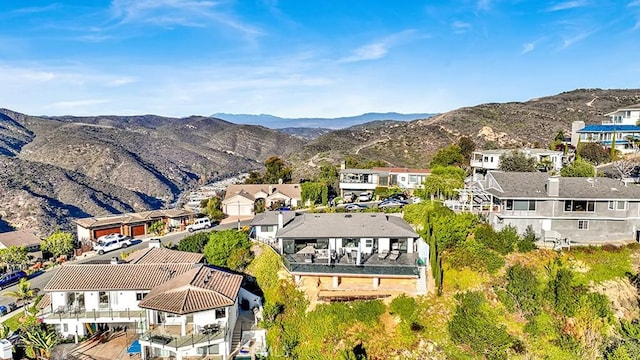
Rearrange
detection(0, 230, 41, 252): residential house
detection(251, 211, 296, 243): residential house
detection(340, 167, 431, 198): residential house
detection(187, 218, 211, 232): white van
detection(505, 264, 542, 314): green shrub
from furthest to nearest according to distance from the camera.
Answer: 1. detection(340, 167, 431, 198): residential house
2. detection(187, 218, 211, 232): white van
3. detection(0, 230, 41, 252): residential house
4. detection(251, 211, 296, 243): residential house
5. detection(505, 264, 542, 314): green shrub

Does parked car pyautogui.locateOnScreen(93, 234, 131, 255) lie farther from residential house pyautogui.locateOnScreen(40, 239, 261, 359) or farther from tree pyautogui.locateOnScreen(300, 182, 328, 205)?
tree pyautogui.locateOnScreen(300, 182, 328, 205)

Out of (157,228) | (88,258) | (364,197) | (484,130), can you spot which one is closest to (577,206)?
(364,197)

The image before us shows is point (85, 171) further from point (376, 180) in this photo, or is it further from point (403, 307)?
point (403, 307)

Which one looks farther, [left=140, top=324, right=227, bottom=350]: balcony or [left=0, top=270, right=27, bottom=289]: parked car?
[left=0, top=270, right=27, bottom=289]: parked car

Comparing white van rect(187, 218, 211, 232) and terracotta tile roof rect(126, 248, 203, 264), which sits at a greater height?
terracotta tile roof rect(126, 248, 203, 264)

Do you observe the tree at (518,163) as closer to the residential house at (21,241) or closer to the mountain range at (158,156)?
the mountain range at (158,156)

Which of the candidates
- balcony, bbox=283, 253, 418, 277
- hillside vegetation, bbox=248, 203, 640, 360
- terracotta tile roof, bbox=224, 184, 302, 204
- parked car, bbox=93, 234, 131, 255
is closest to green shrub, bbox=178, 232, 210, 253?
hillside vegetation, bbox=248, 203, 640, 360

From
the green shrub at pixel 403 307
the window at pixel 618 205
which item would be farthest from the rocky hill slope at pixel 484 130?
the green shrub at pixel 403 307
